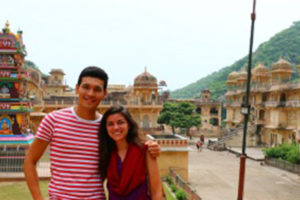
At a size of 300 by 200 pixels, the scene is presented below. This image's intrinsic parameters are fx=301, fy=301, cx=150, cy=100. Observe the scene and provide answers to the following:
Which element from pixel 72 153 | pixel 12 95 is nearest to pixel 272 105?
pixel 12 95

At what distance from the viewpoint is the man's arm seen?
300cm

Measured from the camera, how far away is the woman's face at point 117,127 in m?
A: 3.04

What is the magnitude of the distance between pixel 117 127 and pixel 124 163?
0.37 m

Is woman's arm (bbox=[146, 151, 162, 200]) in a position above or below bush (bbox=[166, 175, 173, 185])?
above

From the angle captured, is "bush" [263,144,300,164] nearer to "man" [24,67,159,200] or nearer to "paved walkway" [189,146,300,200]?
"paved walkway" [189,146,300,200]

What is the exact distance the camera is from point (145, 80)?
32.0 m

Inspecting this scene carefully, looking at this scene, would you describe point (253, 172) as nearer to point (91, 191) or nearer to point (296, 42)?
point (91, 191)

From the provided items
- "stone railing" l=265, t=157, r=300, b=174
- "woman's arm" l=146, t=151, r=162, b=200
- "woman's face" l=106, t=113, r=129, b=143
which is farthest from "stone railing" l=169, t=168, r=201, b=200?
"stone railing" l=265, t=157, r=300, b=174

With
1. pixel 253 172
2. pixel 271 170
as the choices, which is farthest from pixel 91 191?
pixel 271 170

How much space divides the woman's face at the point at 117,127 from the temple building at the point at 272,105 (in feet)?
94.0

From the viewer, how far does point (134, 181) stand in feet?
9.70

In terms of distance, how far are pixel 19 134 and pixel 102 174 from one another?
1417 cm

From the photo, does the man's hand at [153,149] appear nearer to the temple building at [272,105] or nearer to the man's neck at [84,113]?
the man's neck at [84,113]

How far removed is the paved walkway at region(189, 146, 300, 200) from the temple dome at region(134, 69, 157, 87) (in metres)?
11.7
